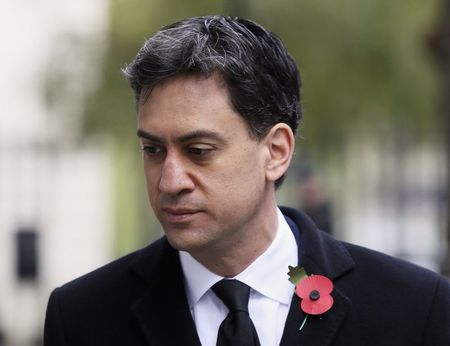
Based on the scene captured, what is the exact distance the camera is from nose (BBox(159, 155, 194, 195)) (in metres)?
3.52

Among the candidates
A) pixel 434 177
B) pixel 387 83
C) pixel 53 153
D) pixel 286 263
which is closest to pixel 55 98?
pixel 53 153

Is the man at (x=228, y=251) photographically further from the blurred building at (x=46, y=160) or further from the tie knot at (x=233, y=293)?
the blurred building at (x=46, y=160)

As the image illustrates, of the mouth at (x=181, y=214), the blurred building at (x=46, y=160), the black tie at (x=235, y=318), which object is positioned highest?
the mouth at (x=181, y=214)

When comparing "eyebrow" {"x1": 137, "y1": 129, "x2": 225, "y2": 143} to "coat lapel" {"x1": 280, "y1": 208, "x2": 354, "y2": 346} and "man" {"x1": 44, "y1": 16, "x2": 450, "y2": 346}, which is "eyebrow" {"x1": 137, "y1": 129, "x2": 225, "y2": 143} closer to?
"man" {"x1": 44, "y1": 16, "x2": 450, "y2": 346}

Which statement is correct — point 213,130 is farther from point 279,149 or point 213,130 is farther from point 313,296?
point 313,296

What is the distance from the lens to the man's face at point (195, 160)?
3533 millimetres

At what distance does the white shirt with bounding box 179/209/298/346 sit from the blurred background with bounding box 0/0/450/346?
1025 cm

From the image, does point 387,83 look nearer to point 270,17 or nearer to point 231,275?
point 270,17

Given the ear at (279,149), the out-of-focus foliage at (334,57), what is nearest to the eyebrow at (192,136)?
the ear at (279,149)

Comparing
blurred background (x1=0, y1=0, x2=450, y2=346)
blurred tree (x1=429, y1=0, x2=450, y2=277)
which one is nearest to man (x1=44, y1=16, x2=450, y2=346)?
blurred tree (x1=429, y1=0, x2=450, y2=277)

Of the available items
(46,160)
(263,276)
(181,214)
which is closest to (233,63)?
(181,214)

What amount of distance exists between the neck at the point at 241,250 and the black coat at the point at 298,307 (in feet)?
0.45

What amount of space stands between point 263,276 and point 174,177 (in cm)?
45

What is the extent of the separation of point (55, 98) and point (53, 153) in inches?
45.6
